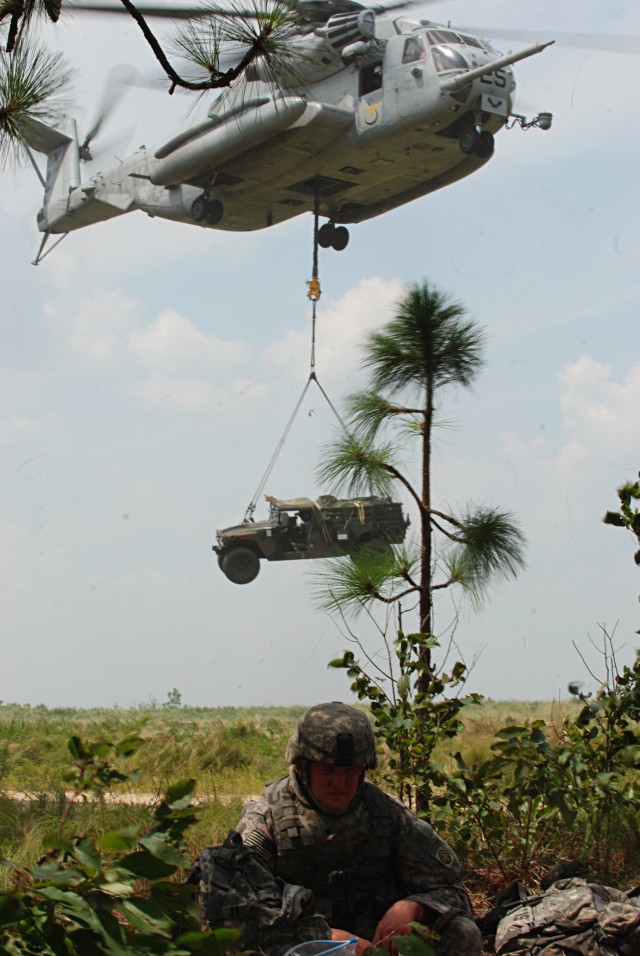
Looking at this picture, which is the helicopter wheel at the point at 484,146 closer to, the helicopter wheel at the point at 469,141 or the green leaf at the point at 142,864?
the helicopter wheel at the point at 469,141

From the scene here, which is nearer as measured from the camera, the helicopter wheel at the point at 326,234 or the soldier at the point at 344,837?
the soldier at the point at 344,837

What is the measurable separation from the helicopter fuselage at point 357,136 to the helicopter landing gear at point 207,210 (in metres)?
0.01

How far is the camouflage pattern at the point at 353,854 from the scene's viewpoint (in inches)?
150

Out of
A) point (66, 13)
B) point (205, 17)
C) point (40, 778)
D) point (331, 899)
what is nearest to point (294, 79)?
point (205, 17)

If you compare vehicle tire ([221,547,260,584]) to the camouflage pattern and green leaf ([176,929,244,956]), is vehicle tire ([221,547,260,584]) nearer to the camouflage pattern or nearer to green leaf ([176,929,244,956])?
the camouflage pattern

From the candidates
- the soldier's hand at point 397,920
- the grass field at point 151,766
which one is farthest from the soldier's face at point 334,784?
the grass field at point 151,766

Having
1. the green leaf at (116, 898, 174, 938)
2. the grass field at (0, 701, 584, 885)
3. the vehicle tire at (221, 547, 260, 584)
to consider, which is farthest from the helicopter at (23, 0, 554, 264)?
the green leaf at (116, 898, 174, 938)

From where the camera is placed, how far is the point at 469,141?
513 inches

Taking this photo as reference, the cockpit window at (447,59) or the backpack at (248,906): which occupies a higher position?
the cockpit window at (447,59)

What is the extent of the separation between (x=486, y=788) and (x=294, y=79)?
3412mm

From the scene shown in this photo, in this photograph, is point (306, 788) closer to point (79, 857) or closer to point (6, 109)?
point (79, 857)

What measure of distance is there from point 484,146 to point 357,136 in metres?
1.40

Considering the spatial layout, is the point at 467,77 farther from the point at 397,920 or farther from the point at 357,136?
the point at 397,920

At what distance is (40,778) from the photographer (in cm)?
914
